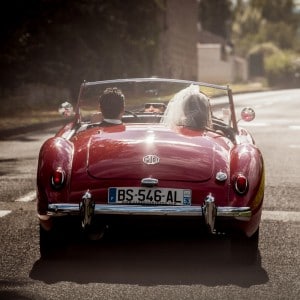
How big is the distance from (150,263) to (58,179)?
2.95ft

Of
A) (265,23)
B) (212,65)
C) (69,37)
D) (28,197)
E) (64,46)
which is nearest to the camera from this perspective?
(28,197)

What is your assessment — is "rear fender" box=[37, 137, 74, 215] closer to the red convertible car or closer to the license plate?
the red convertible car

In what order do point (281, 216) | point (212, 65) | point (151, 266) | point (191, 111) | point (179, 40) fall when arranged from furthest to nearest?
point (212, 65)
point (179, 40)
point (281, 216)
point (191, 111)
point (151, 266)

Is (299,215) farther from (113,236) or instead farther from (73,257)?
(73,257)

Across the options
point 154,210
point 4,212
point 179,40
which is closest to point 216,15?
point 179,40

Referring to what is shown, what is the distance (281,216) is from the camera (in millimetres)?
8133

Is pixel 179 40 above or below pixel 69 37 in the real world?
below

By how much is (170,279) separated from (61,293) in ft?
2.63

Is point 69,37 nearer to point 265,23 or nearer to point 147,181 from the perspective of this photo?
point 147,181

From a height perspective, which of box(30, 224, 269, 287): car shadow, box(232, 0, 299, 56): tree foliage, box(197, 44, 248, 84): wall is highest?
box(30, 224, 269, 287): car shadow

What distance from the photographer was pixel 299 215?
820cm

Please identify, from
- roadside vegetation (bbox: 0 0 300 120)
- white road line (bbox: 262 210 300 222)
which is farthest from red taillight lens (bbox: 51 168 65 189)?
roadside vegetation (bbox: 0 0 300 120)

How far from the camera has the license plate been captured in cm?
585

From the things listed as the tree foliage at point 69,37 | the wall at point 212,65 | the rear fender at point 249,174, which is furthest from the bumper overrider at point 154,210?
the wall at point 212,65
